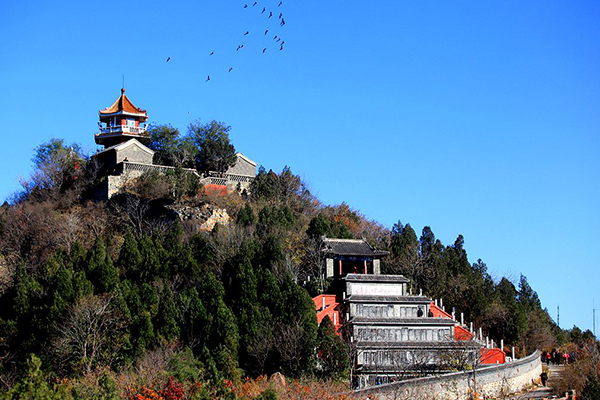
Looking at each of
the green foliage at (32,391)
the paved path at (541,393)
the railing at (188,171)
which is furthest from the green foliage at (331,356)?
the railing at (188,171)

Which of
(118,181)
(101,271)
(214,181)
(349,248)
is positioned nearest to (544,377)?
(349,248)

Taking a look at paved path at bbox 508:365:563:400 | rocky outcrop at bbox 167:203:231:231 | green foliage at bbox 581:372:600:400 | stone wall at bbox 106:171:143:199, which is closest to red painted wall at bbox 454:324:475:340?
paved path at bbox 508:365:563:400

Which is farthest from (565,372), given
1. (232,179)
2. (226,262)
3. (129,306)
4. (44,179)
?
(44,179)

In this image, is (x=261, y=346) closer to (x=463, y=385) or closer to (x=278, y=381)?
(x=278, y=381)

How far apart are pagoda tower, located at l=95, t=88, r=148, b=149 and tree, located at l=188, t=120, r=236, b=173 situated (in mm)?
5963

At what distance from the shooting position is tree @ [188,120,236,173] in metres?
58.4

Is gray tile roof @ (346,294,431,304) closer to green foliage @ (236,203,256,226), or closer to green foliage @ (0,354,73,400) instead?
green foliage @ (236,203,256,226)

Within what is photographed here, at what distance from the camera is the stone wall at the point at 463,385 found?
35.7m

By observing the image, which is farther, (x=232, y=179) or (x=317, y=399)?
(x=232, y=179)

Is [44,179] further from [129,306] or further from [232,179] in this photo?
[129,306]

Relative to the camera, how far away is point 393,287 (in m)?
48.2

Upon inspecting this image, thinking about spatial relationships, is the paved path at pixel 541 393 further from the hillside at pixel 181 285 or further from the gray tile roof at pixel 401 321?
the hillside at pixel 181 285

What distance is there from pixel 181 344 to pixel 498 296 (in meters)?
21.1

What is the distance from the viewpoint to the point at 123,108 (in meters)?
64.5
